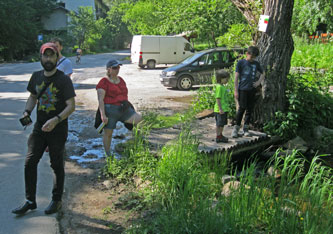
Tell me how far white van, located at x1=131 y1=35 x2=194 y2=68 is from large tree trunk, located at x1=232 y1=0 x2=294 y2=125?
58.8 feet

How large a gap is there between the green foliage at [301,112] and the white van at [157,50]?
679 inches

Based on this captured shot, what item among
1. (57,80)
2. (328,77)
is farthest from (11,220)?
(328,77)

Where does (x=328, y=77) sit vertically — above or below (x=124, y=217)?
above

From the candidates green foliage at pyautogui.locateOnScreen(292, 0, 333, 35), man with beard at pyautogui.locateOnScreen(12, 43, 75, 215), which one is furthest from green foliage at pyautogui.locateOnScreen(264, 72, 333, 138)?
green foliage at pyautogui.locateOnScreen(292, 0, 333, 35)

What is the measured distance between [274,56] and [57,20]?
53.7m

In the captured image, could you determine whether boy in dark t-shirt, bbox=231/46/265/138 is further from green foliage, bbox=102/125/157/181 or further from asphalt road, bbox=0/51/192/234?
asphalt road, bbox=0/51/192/234

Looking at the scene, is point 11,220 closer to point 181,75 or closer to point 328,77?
point 328,77

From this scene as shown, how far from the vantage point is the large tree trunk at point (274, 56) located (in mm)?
7285

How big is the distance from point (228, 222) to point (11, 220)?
7.71ft

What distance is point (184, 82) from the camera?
15180 millimetres

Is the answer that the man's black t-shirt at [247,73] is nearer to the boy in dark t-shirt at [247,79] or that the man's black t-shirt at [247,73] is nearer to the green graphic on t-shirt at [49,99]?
the boy in dark t-shirt at [247,79]

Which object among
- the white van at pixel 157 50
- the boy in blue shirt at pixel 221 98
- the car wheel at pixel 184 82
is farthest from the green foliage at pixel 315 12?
the boy in blue shirt at pixel 221 98

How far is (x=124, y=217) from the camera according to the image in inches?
162

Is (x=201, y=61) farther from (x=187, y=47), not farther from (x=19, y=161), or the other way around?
(x=187, y=47)
